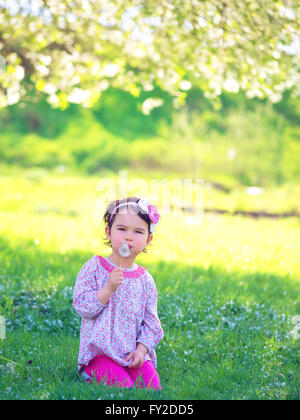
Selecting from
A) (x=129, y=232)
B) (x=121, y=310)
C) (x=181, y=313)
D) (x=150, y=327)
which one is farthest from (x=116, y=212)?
(x=181, y=313)

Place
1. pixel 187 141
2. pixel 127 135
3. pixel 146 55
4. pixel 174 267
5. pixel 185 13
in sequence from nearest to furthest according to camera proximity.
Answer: pixel 185 13
pixel 174 267
pixel 146 55
pixel 187 141
pixel 127 135

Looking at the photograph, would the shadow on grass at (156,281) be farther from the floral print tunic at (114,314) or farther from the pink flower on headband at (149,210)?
the pink flower on headband at (149,210)

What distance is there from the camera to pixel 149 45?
7621 millimetres

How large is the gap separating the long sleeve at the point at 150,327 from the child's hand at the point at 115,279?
0.45 metres

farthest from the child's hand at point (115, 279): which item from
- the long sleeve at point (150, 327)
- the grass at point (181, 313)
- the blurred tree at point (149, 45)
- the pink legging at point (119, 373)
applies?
the blurred tree at point (149, 45)

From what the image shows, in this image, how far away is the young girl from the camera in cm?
370

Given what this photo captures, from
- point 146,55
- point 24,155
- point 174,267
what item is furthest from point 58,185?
point 174,267

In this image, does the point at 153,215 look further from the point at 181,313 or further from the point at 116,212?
the point at 181,313

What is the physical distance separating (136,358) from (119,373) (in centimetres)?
16

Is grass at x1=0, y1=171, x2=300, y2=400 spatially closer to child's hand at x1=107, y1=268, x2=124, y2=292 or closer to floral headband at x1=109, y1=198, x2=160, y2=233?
child's hand at x1=107, y1=268, x2=124, y2=292

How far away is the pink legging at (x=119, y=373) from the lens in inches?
146

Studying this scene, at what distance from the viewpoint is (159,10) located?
679 centimetres

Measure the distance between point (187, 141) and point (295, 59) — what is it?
14.0m
